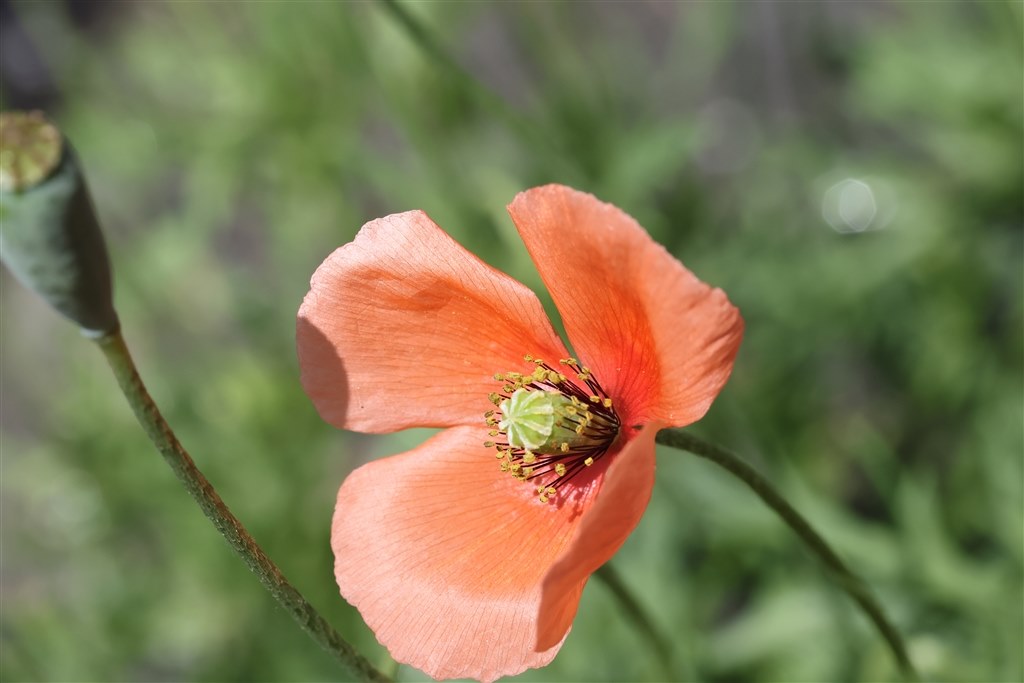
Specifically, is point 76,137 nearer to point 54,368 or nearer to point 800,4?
point 54,368

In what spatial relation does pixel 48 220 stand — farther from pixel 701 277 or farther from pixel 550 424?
pixel 701 277

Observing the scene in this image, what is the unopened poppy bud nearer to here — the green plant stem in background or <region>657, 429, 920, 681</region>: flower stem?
<region>657, 429, 920, 681</region>: flower stem

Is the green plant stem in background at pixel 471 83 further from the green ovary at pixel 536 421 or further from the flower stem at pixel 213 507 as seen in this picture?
the flower stem at pixel 213 507

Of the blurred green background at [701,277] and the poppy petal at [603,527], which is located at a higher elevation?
the poppy petal at [603,527]

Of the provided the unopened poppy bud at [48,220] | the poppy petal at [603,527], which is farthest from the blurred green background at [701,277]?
the unopened poppy bud at [48,220]

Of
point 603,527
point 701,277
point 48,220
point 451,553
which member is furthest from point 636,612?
point 701,277
